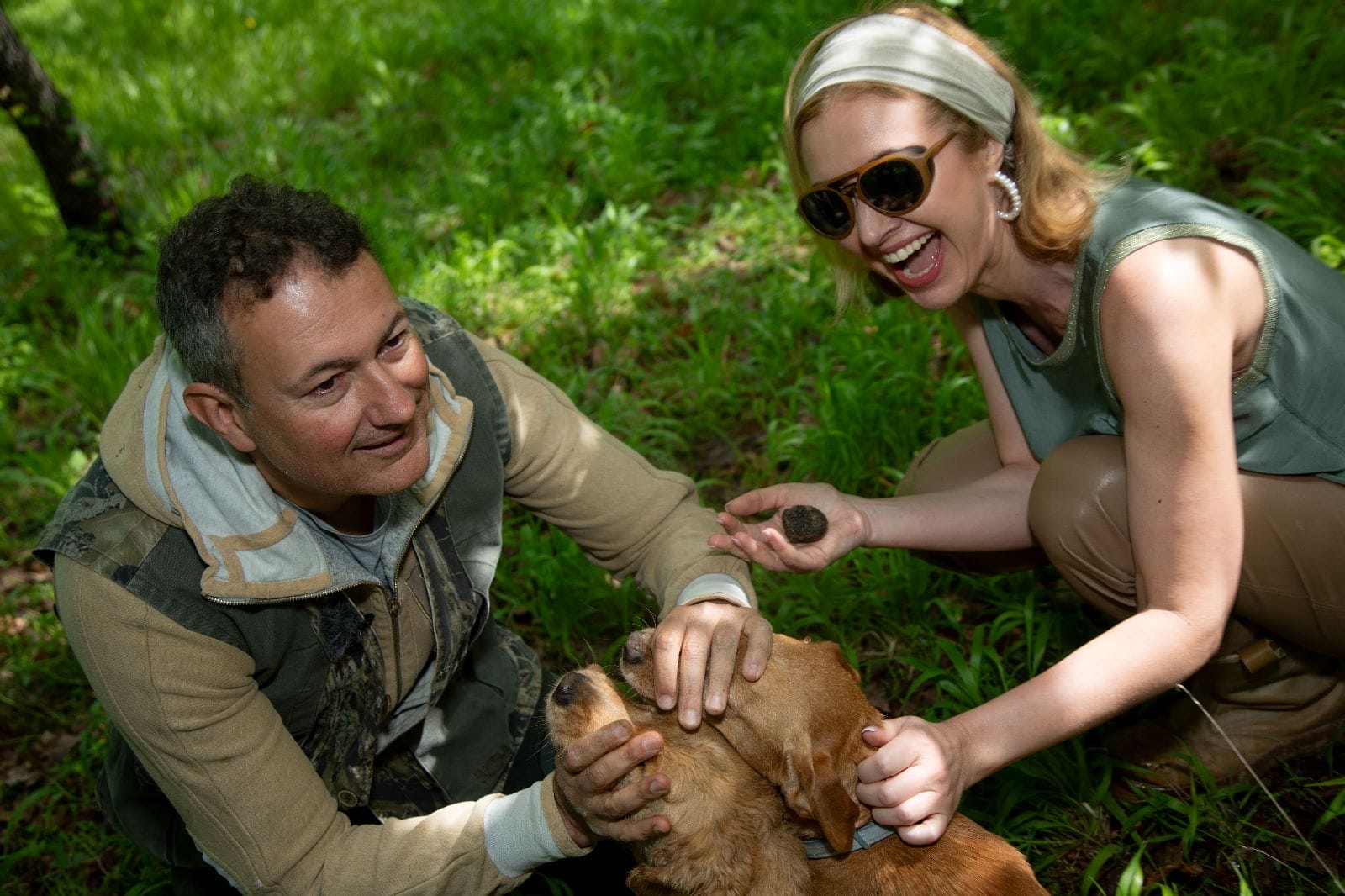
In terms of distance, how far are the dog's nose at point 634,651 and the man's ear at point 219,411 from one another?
1069 millimetres

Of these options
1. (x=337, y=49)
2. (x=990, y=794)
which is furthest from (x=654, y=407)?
(x=337, y=49)

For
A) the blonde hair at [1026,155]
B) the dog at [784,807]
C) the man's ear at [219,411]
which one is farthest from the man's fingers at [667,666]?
the blonde hair at [1026,155]

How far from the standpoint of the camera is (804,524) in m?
2.96

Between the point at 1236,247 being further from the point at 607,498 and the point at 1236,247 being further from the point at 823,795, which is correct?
the point at 607,498

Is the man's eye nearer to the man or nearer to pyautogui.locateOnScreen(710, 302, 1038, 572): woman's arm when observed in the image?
the man

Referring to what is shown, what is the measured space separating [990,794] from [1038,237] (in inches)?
67.6

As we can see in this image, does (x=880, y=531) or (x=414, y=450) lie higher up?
(x=414, y=450)

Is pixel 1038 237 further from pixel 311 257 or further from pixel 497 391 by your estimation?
pixel 311 257

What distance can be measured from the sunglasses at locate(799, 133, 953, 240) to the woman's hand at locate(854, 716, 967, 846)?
1310 millimetres

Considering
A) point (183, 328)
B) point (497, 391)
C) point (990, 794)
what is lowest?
point (990, 794)

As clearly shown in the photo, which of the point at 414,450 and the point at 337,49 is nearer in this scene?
the point at 414,450

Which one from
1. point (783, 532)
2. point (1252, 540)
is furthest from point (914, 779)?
point (1252, 540)

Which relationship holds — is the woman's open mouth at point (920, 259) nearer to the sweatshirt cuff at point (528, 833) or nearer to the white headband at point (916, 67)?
the white headband at point (916, 67)

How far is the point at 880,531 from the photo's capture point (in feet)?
10.3
